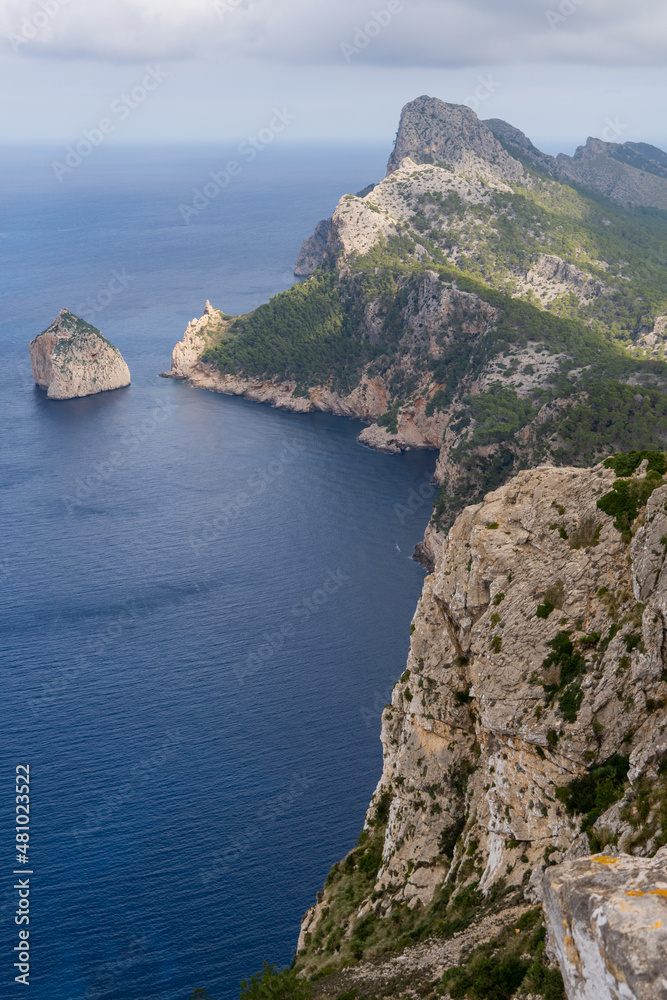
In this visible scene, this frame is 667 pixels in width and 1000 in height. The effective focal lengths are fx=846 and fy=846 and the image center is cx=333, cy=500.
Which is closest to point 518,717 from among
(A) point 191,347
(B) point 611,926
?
(B) point 611,926

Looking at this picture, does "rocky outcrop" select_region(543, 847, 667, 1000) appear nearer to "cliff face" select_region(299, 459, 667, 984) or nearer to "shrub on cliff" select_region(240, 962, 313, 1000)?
"cliff face" select_region(299, 459, 667, 984)

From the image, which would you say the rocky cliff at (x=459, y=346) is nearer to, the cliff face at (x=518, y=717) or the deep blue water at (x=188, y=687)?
the deep blue water at (x=188, y=687)

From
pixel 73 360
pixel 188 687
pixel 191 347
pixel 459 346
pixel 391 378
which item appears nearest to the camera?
pixel 188 687

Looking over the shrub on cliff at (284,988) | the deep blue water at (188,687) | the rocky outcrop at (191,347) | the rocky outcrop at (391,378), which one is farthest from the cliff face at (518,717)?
the rocky outcrop at (191,347)

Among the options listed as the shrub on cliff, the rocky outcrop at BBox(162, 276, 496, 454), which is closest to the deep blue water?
the rocky outcrop at BBox(162, 276, 496, 454)

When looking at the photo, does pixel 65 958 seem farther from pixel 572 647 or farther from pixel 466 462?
pixel 466 462

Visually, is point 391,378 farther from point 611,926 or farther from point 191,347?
point 611,926

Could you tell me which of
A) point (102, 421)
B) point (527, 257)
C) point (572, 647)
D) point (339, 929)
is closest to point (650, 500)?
point (572, 647)
